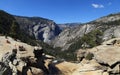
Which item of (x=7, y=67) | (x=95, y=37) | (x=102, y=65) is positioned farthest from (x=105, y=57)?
(x=95, y=37)

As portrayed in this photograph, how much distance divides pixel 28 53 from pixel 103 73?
59.4ft

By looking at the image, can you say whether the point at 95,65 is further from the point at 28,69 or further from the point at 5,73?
the point at 5,73

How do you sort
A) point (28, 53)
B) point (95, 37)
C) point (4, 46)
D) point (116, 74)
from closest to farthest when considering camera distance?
→ point (116, 74) < point (4, 46) < point (28, 53) < point (95, 37)

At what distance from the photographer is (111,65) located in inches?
1972

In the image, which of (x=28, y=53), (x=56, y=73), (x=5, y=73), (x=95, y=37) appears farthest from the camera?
(x=95, y=37)

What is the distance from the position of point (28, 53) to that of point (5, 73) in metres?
16.1

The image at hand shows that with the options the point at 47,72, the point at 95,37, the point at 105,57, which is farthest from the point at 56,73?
the point at 95,37

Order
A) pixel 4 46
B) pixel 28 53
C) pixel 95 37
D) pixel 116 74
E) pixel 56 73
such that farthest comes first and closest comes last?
pixel 95 37, pixel 56 73, pixel 28 53, pixel 4 46, pixel 116 74

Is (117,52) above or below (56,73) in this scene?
above

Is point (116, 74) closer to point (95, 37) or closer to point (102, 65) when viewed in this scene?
point (102, 65)

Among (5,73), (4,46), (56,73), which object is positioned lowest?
(56,73)

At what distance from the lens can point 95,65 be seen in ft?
173

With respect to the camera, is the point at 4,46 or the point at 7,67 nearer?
the point at 7,67

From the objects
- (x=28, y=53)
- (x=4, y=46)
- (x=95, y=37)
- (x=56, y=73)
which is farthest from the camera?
(x=95, y=37)
